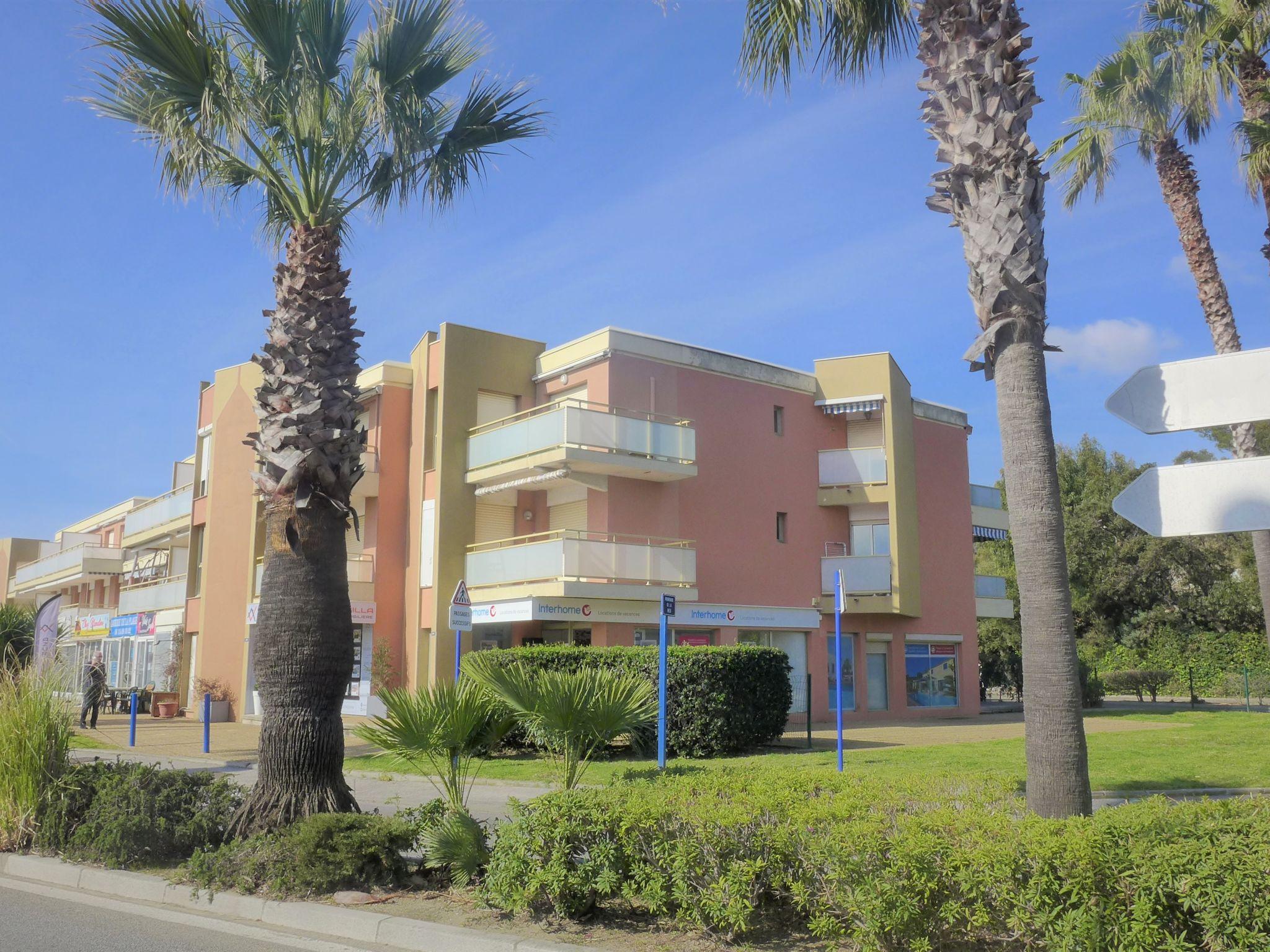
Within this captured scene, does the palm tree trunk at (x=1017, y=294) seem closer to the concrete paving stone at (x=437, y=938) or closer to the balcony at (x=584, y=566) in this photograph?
the concrete paving stone at (x=437, y=938)

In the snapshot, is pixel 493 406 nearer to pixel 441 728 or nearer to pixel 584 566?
pixel 584 566

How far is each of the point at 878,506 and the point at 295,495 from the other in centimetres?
2407

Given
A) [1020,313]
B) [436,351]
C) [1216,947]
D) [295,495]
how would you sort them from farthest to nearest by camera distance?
[436,351] < [295,495] < [1020,313] < [1216,947]

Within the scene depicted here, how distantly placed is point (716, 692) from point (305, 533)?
10815 millimetres

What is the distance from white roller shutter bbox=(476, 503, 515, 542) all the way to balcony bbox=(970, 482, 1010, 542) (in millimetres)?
16547

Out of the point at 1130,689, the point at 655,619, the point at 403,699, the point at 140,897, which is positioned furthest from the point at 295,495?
the point at 1130,689

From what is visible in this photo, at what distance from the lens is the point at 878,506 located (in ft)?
101

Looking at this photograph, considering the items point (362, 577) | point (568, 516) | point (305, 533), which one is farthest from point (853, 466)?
point (305, 533)

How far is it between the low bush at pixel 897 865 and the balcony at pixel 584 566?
56.2 feet

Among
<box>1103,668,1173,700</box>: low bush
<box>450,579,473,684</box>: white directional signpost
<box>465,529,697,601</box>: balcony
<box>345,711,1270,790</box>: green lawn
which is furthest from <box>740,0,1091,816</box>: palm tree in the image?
<box>1103,668,1173,700</box>: low bush

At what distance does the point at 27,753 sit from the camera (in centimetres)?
927

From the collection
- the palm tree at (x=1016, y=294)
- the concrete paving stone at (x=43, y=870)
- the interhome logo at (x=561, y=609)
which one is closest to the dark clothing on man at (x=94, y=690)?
the interhome logo at (x=561, y=609)

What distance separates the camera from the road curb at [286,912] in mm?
6223

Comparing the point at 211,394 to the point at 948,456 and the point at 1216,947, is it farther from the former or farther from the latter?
the point at 1216,947
